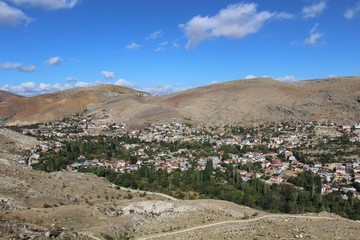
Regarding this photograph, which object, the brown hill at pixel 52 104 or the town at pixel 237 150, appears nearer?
the town at pixel 237 150

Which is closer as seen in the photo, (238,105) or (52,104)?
(238,105)

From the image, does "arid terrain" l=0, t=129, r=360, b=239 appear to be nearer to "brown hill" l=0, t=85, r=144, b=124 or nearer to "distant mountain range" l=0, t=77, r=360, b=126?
"distant mountain range" l=0, t=77, r=360, b=126

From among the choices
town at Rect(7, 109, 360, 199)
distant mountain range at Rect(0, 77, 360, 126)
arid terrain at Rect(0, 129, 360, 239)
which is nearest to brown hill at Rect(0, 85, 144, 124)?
distant mountain range at Rect(0, 77, 360, 126)

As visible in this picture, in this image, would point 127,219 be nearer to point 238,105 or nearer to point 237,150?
point 237,150

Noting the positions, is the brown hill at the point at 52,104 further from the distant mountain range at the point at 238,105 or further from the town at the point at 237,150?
the town at the point at 237,150

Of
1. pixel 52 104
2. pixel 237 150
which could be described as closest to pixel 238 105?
pixel 237 150

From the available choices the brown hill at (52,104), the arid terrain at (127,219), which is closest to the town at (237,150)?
the arid terrain at (127,219)

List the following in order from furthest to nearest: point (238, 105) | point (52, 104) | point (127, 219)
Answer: point (52, 104) → point (238, 105) → point (127, 219)
